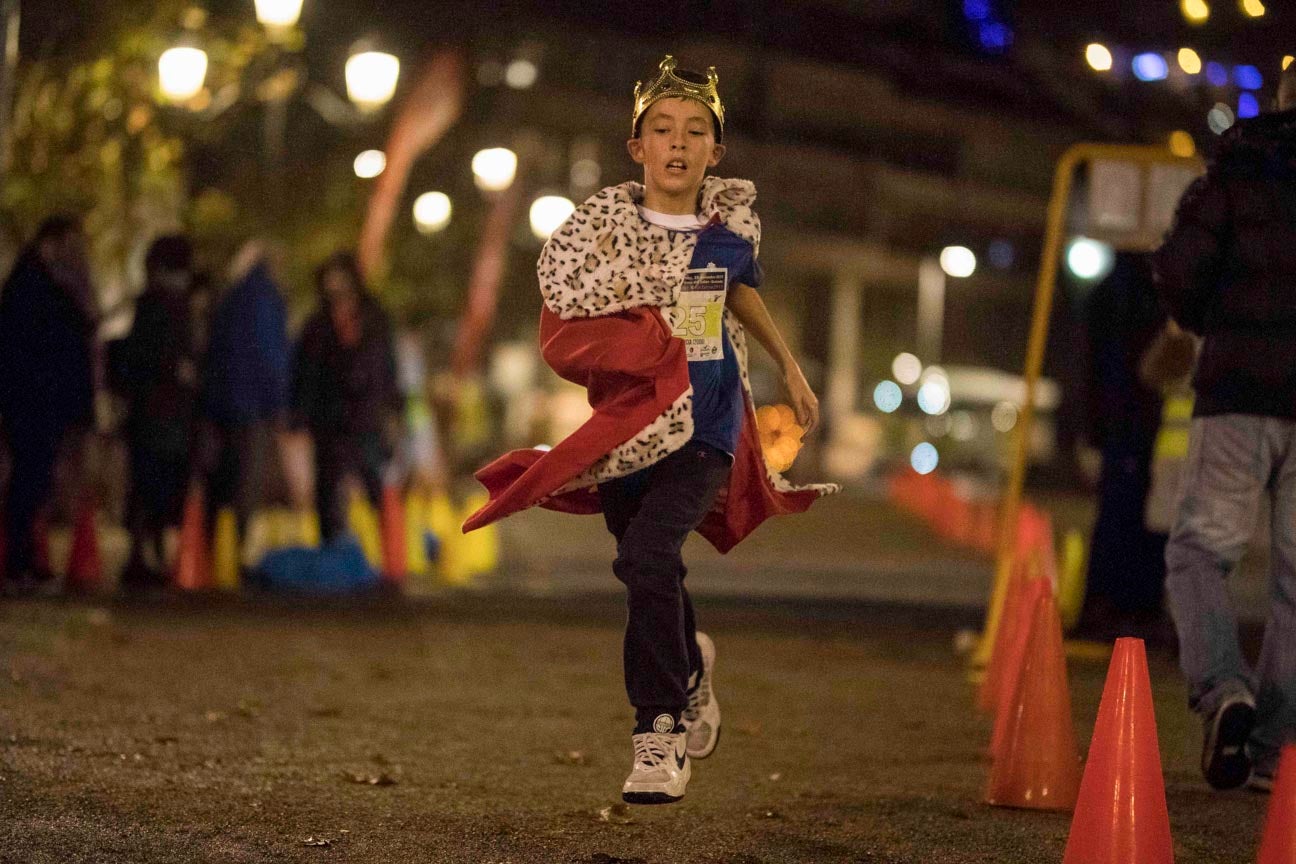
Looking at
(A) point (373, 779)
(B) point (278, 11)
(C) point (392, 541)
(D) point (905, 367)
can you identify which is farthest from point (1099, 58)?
(D) point (905, 367)

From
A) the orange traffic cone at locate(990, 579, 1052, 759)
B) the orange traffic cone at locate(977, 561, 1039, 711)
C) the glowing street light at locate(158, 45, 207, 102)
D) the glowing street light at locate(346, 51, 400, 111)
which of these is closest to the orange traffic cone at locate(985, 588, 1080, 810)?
the orange traffic cone at locate(990, 579, 1052, 759)

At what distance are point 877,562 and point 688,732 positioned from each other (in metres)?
10.7

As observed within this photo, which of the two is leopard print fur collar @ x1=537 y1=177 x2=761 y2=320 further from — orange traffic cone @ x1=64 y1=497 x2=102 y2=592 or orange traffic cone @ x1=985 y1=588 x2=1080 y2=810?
orange traffic cone @ x1=64 y1=497 x2=102 y2=592

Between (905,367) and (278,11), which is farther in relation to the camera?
(905,367)

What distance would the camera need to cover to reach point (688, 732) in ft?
18.6

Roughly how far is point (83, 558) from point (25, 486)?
0.66 meters

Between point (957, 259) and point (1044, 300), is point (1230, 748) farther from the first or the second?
point (957, 259)

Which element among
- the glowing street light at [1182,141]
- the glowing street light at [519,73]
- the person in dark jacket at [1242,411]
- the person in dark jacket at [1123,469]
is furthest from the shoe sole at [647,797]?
the glowing street light at [519,73]

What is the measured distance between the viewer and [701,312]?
17.0 feet

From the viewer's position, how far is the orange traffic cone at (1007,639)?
23.1 ft

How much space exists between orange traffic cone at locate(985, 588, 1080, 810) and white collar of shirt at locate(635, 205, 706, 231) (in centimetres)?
152

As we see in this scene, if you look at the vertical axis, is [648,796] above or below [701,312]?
below

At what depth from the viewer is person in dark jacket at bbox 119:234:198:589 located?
11148 mm

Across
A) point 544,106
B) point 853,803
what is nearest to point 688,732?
point 853,803
